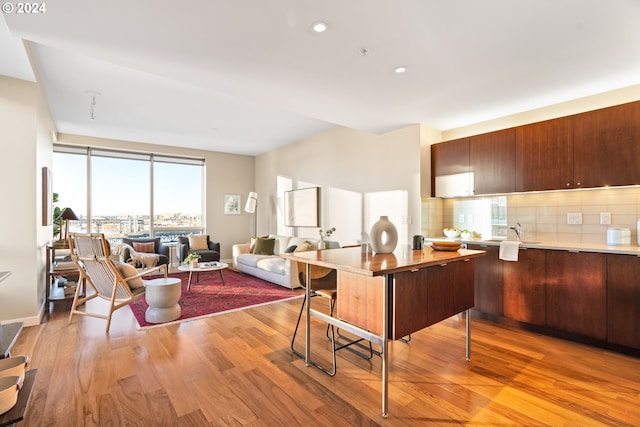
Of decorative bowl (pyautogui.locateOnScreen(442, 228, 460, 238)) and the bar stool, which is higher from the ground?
decorative bowl (pyautogui.locateOnScreen(442, 228, 460, 238))

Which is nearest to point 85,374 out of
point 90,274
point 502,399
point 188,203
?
point 90,274

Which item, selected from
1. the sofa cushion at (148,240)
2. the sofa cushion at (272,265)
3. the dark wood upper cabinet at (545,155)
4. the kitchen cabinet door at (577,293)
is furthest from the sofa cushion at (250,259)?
the kitchen cabinet door at (577,293)

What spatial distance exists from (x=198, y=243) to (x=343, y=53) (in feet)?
17.7

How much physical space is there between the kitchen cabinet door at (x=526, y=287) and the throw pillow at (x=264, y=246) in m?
4.28

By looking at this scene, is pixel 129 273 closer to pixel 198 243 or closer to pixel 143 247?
pixel 143 247

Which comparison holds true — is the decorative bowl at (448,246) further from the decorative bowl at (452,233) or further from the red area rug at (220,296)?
the red area rug at (220,296)

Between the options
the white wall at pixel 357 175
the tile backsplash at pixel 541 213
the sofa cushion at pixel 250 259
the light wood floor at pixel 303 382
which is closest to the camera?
the light wood floor at pixel 303 382

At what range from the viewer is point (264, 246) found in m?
6.35

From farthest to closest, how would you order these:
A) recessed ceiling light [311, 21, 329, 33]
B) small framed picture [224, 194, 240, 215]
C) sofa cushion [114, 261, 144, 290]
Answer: small framed picture [224, 194, 240, 215]
sofa cushion [114, 261, 144, 290]
recessed ceiling light [311, 21, 329, 33]

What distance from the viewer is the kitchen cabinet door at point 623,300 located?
8.63 ft

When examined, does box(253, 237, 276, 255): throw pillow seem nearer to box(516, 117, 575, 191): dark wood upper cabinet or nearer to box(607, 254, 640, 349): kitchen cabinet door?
box(516, 117, 575, 191): dark wood upper cabinet

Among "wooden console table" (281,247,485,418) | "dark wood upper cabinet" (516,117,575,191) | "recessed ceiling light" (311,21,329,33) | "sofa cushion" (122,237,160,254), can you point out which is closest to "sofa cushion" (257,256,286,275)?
"sofa cushion" (122,237,160,254)

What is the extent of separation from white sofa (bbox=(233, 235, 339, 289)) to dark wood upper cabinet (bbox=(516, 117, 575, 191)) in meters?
2.78

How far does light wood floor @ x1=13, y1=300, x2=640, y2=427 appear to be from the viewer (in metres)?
1.87
